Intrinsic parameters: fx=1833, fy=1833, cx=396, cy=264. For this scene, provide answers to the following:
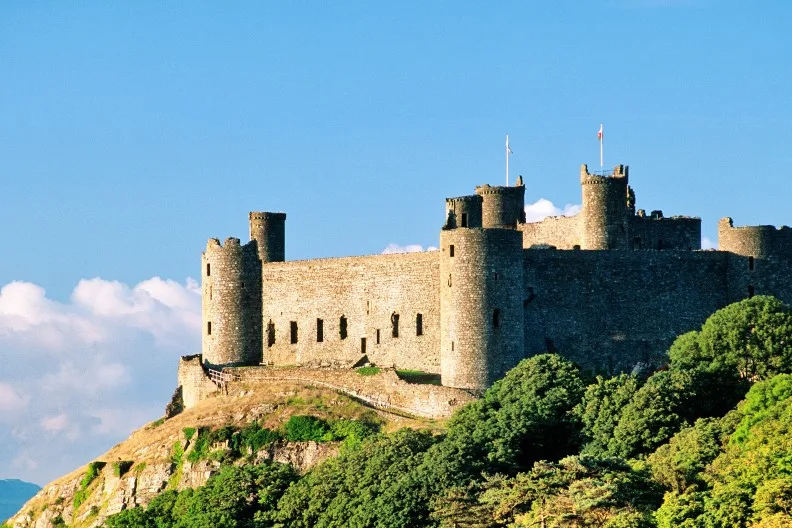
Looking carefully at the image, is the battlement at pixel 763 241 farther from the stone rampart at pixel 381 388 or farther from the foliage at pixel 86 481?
the foliage at pixel 86 481

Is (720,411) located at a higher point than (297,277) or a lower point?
lower

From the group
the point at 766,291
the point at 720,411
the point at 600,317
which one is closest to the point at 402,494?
the point at 720,411

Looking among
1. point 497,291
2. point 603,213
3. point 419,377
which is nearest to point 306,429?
point 419,377

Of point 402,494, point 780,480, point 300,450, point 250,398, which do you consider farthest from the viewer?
point 250,398

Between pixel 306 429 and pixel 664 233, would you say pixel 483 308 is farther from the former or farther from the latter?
pixel 664 233

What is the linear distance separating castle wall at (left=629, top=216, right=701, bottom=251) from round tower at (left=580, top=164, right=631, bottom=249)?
2560mm

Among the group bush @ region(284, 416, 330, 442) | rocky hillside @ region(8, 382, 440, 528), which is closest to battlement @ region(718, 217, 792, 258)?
rocky hillside @ region(8, 382, 440, 528)

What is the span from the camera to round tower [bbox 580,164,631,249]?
7256cm

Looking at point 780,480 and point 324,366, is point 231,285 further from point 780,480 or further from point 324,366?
point 780,480

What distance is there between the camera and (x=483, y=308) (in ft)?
218

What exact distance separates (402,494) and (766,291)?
828 inches


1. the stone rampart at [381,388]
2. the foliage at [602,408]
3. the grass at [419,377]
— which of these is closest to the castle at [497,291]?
the grass at [419,377]

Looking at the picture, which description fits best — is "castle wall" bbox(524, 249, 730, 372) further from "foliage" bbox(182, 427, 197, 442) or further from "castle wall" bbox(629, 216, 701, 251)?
"foliage" bbox(182, 427, 197, 442)

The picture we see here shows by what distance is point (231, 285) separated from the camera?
252 ft
